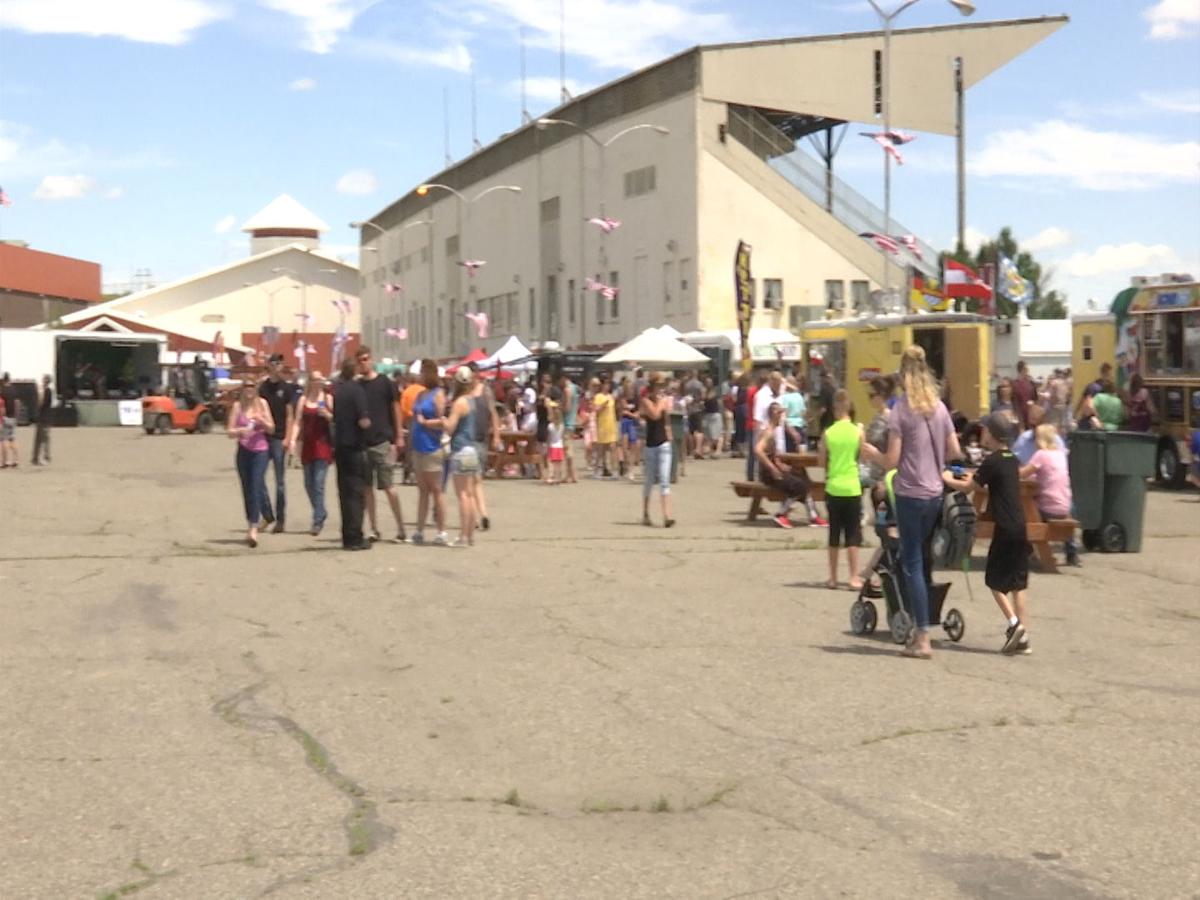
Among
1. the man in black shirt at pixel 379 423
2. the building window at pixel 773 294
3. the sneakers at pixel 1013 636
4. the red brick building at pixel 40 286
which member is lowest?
the sneakers at pixel 1013 636

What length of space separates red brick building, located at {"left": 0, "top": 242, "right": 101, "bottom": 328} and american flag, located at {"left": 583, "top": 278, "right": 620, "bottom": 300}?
139 feet

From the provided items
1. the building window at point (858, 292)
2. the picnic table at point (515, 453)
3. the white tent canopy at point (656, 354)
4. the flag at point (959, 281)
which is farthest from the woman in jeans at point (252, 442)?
the building window at point (858, 292)

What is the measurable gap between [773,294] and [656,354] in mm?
22244

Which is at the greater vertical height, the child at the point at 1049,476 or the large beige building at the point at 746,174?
the large beige building at the point at 746,174

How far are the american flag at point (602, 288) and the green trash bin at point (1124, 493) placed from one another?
140ft

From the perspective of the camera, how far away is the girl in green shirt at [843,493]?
13.2 metres

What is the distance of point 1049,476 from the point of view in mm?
15156

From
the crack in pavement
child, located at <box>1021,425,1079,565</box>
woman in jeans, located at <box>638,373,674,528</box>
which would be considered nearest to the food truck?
woman in jeans, located at <box>638,373,674,528</box>

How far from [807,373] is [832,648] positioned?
86.5 feet

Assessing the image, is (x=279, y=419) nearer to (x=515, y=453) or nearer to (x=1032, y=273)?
(x=515, y=453)

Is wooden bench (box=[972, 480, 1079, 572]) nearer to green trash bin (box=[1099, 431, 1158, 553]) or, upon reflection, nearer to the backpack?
green trash bin (box=[1099, 431, 1158, 553])

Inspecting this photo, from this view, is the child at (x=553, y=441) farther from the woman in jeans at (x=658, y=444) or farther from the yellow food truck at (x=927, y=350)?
the woman in jeans at (x=658, y=444)

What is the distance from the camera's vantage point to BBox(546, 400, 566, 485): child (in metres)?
27.4

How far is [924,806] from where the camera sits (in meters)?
6.71
